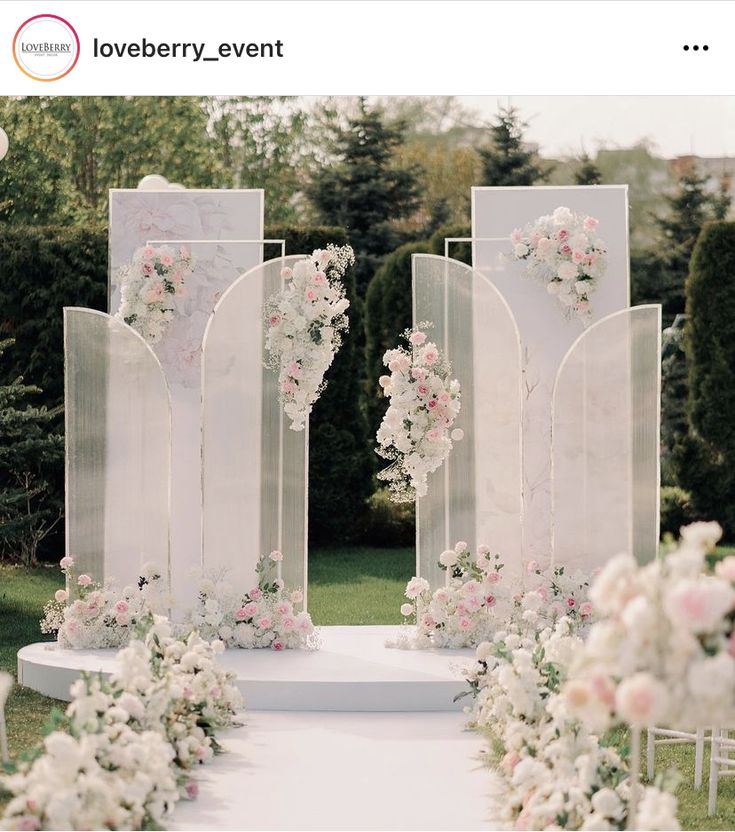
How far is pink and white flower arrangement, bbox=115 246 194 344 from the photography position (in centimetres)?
780

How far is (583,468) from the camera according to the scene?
7562mm

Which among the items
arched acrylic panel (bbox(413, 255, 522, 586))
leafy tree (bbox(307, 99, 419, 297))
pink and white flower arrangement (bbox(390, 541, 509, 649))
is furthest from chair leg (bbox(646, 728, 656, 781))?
leafy tree (bbox(307, 99, 419, 297))

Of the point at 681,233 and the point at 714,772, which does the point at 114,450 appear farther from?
the point at 681,233

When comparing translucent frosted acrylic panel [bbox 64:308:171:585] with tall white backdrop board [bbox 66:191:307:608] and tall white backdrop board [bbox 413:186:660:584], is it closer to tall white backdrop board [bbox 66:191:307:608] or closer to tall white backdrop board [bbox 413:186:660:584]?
tall white backdrop board [bbox 66:191:307:608]

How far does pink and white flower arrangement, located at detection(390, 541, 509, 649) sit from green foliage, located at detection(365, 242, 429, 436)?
5357 mm

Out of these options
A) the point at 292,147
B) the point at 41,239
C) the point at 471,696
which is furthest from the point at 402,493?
the point at 292,147

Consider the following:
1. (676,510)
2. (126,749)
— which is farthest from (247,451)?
(676,510)

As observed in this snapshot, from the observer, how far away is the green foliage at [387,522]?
12.5 m

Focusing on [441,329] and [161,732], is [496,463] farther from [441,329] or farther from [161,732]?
[161,732]

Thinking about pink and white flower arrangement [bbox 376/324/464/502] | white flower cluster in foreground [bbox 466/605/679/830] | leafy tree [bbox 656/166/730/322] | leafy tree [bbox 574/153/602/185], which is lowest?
white flower cluster in foreground [bbox 466/605/679/830]

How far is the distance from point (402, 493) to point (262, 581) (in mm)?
912

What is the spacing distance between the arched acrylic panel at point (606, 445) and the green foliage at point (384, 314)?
541cm

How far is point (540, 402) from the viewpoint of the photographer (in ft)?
25.6

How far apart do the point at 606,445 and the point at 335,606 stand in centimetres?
323
